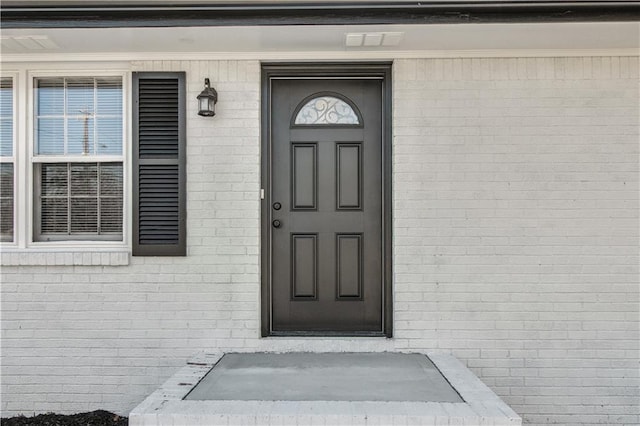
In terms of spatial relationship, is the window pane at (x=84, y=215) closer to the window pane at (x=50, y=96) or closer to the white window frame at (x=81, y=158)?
the white window frame at (x=81, y=158)

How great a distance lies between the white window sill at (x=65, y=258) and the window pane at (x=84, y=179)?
0.49 meters

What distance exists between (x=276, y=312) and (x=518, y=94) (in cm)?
246

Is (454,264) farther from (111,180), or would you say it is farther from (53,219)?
(53,219)

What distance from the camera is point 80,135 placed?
409 centimetres

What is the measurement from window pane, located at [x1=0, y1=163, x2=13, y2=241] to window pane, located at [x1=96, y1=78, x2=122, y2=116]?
0.85m

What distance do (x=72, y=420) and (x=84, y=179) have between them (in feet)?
5.90

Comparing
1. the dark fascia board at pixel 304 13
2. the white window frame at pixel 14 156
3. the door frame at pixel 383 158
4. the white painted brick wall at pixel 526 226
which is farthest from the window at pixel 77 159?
the white painted brick wall at pixel 526 226

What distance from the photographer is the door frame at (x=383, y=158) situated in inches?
155

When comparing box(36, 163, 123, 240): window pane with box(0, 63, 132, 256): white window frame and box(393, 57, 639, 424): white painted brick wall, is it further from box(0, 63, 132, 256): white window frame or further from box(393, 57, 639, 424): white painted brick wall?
box(393, 57, 639, 424): white painted brick wall

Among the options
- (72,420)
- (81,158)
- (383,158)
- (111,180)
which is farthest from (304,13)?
(72,420)

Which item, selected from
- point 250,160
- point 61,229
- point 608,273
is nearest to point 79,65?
point 61,229

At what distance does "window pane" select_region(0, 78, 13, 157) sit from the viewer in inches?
160

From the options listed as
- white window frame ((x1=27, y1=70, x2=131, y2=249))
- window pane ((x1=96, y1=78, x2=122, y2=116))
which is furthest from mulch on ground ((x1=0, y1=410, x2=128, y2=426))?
window pane ((x1=96, y1=78, x2=122, y2=116))

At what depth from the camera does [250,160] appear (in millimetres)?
3898
